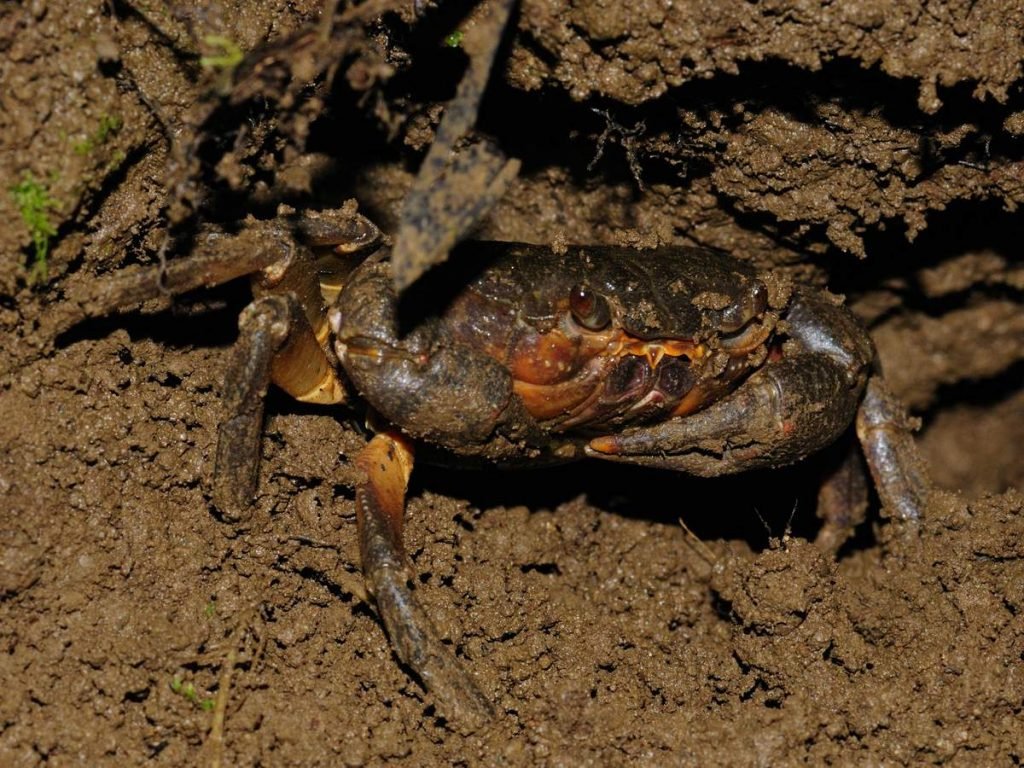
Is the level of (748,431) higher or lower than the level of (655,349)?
lower

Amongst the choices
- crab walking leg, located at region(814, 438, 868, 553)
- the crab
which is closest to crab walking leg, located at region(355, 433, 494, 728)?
the crab

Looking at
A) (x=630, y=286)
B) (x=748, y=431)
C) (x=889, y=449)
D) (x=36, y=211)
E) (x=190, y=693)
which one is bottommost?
(x=190, y=693)

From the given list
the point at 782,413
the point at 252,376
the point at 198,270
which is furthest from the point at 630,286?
the point at 198,270

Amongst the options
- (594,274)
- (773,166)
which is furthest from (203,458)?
(773,166)

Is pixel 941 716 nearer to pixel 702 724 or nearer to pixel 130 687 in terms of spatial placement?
pixel 702 724

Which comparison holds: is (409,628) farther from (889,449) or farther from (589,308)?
(889,449)

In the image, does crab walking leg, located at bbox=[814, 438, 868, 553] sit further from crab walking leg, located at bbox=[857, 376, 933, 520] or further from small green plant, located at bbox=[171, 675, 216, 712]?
small green plant, located at bbox=[171, 675, 216, 712]
